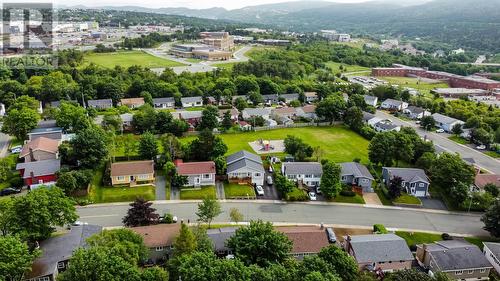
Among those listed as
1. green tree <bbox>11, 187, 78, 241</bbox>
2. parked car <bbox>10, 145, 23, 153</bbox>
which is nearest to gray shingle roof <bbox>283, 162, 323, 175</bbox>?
green tree <bbox>11, 187, 78, 241</bbox>

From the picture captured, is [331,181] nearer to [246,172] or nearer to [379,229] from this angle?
[379,229]

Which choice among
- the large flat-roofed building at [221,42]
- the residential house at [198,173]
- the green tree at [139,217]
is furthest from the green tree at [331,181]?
the large flat-roofed building at [221,42]

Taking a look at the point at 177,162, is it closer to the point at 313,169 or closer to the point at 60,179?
the point at 60,179

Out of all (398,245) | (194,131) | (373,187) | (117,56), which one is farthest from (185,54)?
(398,245)

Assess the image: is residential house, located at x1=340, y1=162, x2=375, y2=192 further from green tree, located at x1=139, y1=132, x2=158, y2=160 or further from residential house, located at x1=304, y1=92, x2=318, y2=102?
residential house, located at x1=304, y1=92, x2=318, y2=102

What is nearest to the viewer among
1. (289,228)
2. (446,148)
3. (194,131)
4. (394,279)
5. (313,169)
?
(394,279)

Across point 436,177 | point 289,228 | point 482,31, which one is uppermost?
point 482,31

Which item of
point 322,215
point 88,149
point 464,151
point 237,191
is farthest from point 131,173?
point 464,151
